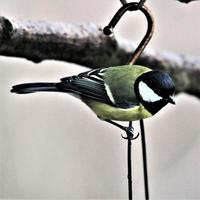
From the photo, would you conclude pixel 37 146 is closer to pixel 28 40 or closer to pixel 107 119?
pixel 28 40

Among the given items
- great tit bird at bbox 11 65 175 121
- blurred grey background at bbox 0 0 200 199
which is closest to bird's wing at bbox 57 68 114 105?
great tit bird at bbox 11 65 175 121

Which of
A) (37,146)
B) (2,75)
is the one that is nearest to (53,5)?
(2,75)

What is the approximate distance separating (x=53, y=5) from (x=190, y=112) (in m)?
0.56

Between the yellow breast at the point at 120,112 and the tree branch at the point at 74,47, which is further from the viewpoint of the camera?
the tree branch at the point at 74,47

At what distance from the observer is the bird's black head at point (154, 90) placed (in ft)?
2.38

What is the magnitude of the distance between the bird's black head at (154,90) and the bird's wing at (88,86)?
37mm

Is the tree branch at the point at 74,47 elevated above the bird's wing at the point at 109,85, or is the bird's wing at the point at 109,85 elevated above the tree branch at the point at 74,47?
the tree branch at the point at 74,47

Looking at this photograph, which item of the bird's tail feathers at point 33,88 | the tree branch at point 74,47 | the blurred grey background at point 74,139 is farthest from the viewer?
the blurred grey background at point 74,139

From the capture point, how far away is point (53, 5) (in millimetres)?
1775

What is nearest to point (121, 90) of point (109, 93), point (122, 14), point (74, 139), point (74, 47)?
point (109, 93)

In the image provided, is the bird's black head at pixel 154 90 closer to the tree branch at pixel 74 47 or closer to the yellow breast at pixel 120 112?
the yellow breast at pixel 120 112

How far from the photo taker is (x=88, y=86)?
0.74m

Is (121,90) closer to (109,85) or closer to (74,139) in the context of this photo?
(109,85)

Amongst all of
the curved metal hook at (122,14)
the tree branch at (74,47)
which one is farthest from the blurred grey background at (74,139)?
the curved metal hook at (122,14)
